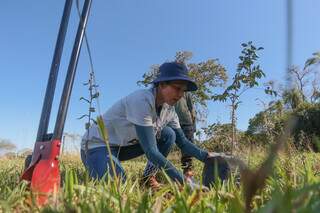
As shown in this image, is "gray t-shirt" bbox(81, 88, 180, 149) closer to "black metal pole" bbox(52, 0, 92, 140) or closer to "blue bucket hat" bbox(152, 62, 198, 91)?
"blue bucket hat" bbox(152, 62, 198, 91)

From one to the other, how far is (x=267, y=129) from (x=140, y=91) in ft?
4.39

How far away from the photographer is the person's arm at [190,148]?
2.66 meters

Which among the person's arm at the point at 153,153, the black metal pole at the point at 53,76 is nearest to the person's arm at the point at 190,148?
the person's arm at the point at 153,153

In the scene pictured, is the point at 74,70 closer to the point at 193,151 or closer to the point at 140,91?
the point at 140,91

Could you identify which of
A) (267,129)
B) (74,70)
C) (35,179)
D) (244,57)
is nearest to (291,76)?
(35,179)

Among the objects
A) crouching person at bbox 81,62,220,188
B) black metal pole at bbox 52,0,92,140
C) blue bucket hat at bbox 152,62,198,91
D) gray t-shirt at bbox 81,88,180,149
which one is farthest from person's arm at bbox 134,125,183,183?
black metal pole at bbox 52,0,92,140

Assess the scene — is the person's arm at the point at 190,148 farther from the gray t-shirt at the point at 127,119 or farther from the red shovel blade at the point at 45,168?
the red shovel blade at the point at 45,168

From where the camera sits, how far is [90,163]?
2.63m

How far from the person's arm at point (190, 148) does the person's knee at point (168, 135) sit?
83mm

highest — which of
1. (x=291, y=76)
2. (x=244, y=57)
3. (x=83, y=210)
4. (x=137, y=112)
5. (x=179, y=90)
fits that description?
(x=244, y=57)

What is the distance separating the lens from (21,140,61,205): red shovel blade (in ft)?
4.88

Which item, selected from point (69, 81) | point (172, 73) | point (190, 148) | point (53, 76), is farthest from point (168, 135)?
point (69, 81)

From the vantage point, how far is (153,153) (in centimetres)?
221

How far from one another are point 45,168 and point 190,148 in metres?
1.51
